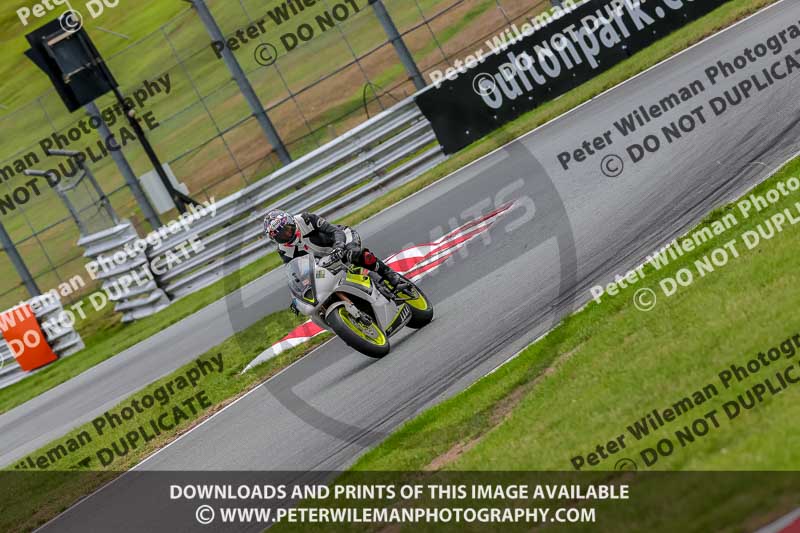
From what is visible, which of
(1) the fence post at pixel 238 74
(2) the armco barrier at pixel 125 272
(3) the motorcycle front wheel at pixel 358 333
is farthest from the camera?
(2) the armco barrier at pixel 125 272

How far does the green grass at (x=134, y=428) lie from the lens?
36.7 ft

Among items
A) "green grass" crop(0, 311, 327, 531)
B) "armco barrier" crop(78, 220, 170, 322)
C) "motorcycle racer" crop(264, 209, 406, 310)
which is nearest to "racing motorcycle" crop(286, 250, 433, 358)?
"motorcycle racer" crop(264, 209, 406, 310)

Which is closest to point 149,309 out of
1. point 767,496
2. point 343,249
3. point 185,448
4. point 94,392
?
point 94,392

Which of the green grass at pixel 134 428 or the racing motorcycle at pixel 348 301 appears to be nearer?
the racing motorcycle at pixel 348 301

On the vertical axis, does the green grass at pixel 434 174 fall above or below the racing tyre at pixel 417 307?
above

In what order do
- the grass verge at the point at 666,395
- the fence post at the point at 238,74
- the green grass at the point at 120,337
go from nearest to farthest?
the grass verge at the point at 666,395
the green grass at the point at 120,337
the fence post at the point at 238,74

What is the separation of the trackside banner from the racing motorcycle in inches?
347

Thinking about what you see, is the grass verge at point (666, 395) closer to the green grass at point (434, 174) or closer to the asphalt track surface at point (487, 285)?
the asphalt track surface at point (487, 285)

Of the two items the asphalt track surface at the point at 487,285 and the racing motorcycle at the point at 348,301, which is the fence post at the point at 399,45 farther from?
the racing motorcycle at the point at 348,301

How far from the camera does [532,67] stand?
18.9 m

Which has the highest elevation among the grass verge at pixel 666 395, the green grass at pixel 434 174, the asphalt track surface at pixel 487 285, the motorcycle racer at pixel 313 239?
the motorcycle racer at pixel 313 239

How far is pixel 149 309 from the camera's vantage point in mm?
19734

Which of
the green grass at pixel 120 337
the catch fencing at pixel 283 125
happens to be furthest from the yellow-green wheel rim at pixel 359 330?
the catch fencing at pixel 283 125

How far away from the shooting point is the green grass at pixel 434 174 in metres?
17.8
